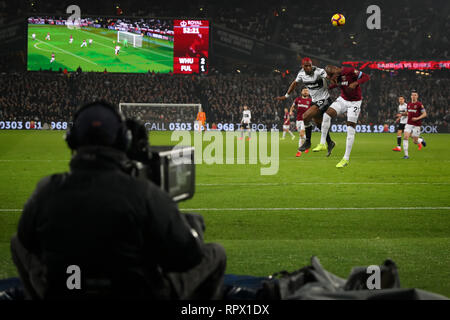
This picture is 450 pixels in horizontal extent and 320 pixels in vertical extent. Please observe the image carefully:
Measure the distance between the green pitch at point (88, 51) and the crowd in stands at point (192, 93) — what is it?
380cm

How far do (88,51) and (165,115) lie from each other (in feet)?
20.8

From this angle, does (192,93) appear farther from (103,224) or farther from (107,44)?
(103,224)

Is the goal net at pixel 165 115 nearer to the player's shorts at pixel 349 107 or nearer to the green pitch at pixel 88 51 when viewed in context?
the green pitch at pixel 88 51

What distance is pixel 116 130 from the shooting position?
2873 millimetres

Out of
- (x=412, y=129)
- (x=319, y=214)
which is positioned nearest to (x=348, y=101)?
(x=412, y=129)

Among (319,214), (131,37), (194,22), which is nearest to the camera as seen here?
(319,214)

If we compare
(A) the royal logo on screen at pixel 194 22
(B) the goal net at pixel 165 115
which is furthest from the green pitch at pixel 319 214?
(B) the goal net at pixel 165 115

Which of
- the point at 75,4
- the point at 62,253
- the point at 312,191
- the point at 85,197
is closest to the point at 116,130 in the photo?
the point at 85,197

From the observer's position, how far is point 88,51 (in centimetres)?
3784

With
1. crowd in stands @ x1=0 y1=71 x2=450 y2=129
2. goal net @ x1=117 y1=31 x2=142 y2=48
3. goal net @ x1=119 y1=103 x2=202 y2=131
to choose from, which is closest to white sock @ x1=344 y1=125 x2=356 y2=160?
goal net @ x1=119 y1=103 x2=202 y2=131

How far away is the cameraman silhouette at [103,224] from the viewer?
8.96 ft

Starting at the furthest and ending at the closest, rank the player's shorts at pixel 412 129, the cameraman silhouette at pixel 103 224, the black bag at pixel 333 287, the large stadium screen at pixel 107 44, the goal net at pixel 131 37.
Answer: the goal net at pixel 131 37 < the large stadium screen at pixel 107 44 < the player's shorts at pixel 412 129 < the black bag at pixel 333 287 < the cameraman silhouette at pixel 103 224

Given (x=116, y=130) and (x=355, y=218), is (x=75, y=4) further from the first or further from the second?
(x=116, y=130)

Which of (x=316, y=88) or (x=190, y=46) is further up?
(x=190, y=46)
